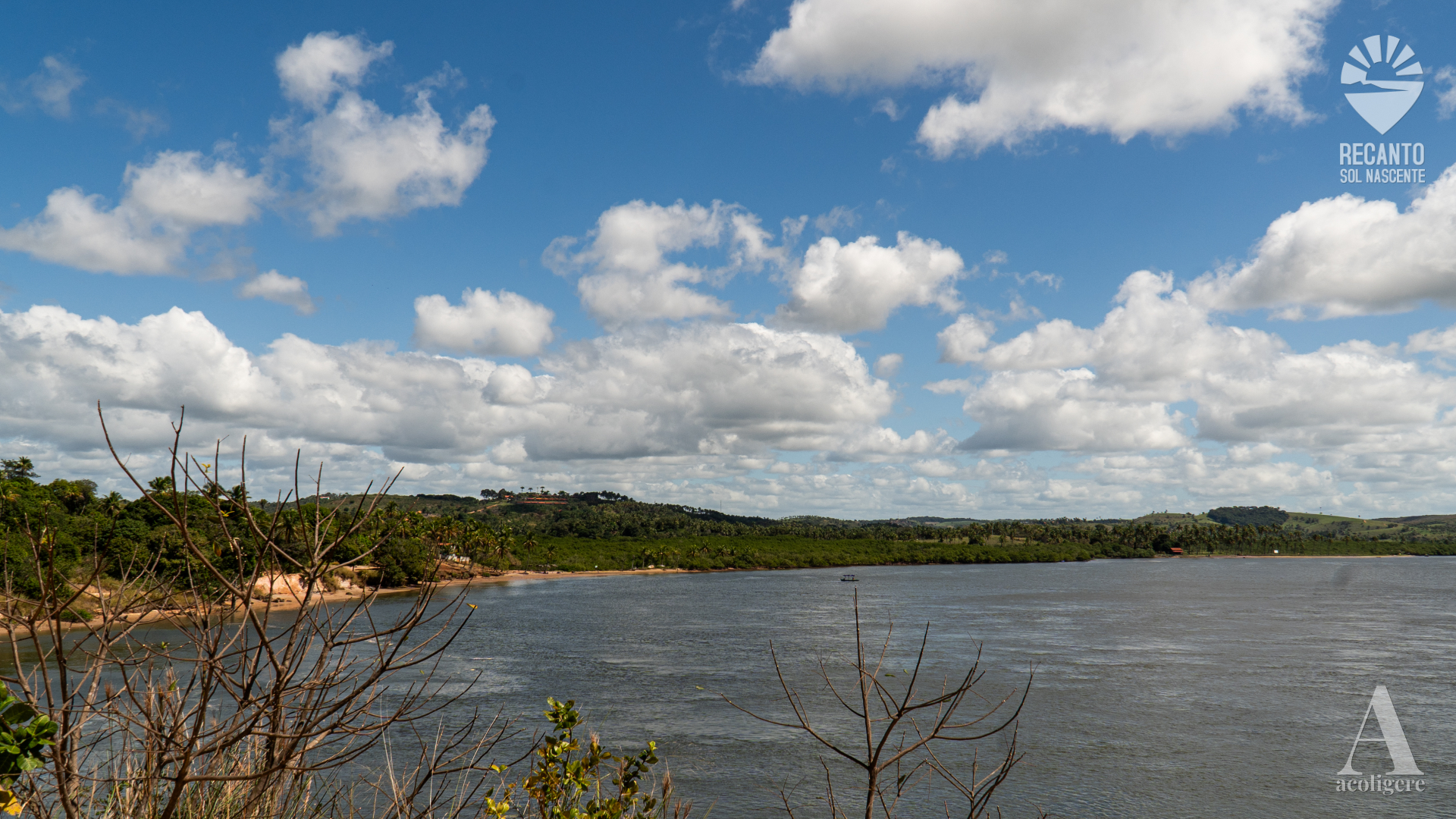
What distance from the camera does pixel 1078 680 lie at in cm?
4456

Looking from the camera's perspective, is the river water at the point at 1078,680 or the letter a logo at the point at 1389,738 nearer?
the river water at the point at 1078,680

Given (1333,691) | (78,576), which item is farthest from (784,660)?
(78,576)

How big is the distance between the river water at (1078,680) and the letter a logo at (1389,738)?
347 mm

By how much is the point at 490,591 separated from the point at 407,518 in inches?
607

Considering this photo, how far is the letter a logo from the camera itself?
1203 inches

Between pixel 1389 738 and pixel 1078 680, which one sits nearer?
pixel 1389 738

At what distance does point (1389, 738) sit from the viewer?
34.2 metres

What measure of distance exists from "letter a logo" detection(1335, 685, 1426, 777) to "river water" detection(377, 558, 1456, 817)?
1.14 ft

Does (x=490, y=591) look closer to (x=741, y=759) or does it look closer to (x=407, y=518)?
(x=407, y=518)

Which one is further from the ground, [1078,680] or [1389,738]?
[1389,738]

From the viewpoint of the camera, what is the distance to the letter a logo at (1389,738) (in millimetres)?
30547

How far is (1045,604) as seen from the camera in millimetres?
86688

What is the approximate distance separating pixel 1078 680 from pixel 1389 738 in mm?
13184

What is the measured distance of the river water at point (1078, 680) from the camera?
2833cm
